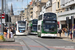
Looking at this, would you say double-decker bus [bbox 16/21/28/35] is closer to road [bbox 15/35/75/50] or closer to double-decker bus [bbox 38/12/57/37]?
double-decker bus [bbox 38/12/57/37]

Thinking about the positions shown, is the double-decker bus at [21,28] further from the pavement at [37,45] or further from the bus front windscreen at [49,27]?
the pavement at [37,45]

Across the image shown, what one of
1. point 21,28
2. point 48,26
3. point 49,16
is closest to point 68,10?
point 21,28

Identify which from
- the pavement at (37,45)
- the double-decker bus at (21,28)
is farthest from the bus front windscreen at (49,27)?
the double-decker bus at (21,28)

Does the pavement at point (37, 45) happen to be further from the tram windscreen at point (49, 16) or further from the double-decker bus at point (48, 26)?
the tram windscreen at point (49, 16)

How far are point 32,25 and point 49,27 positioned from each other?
17.0m

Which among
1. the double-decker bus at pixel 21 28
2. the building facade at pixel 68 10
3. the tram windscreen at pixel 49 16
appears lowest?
the double-decker bus at pixel 21 28

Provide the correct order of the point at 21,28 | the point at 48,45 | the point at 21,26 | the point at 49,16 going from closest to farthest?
1. the point at 48,45
2. the point at 49,16
3. the point at 21,28
4. the point at 21,26

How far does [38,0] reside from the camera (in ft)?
382

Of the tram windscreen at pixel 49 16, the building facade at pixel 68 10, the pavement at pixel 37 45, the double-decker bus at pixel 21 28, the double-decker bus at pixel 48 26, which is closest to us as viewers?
the pavement at pixel 37 45

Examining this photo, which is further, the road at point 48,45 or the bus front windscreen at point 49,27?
the bus front windscreen at point 49,27

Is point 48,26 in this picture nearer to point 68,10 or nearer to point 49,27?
point 49,27

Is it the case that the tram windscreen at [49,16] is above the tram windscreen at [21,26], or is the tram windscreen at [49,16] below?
above

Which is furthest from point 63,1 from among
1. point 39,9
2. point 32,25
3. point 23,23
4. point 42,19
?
point 39,9

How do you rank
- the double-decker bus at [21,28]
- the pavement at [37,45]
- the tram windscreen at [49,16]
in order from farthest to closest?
1. the double-decker bus at [21,28]
2. the tram windscreen at [49,16]
3. the pavement at [37,45]
